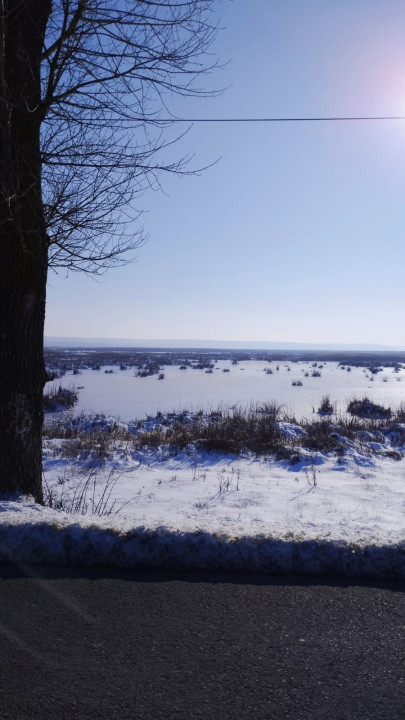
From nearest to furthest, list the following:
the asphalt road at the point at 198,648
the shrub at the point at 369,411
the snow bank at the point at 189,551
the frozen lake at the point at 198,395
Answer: the asphalt road at the point at 198,648 < the snow bank at the point at 189,551 < the shrub at the point at 369,411 < the frozen lake at the point at 198,395

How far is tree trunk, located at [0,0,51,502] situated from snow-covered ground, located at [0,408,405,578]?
20.2 inches

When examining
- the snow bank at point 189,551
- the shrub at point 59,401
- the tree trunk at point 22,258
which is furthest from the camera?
the shrub at point 59,401

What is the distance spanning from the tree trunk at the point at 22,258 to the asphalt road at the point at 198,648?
1.81 metres

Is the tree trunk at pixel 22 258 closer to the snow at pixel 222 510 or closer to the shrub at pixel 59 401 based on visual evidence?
the snow at pixel 222 510

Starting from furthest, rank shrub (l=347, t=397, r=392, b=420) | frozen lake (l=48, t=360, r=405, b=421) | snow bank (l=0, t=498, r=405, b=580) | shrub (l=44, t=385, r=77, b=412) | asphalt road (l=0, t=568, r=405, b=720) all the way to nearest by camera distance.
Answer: frozen lake (l=48, t=360, r=405, b=421) → shrub (l=44, t=385, r=77, b=412) → shrub (l=347, t=397, r=392, b=420) → snow bank (l=0, t=498, r=405, b=580) → asphalt road (l=0, t=568, r=405, b=720)

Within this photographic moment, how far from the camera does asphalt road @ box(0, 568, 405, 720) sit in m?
1.83

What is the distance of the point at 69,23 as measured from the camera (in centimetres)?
489

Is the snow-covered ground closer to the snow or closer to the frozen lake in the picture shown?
the snow

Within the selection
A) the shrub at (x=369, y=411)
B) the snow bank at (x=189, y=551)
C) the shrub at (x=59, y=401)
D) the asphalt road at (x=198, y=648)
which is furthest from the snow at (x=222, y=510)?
the shrub at (x=369, y=411)

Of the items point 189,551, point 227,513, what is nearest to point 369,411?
point 227,513

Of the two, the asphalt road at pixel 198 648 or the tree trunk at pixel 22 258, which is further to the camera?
the tree trunk at pixel 22 258

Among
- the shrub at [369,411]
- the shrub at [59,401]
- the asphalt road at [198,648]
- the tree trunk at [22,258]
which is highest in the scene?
the tree trunk at [22,258]

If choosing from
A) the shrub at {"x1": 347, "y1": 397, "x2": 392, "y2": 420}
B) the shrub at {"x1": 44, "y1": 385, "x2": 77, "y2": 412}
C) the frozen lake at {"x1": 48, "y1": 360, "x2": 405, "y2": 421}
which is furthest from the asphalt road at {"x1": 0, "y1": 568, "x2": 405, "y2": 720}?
the shrub at {"x1": 44, "y1": 385, "x2": 77, "y2": 412}

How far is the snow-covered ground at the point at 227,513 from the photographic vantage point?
298 centimetres
